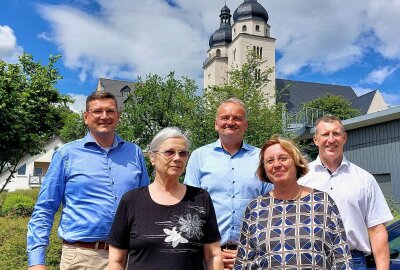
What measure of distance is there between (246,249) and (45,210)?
4.67 ft

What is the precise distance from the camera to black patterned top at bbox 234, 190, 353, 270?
7.71 ft

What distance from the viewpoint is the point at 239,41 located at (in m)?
68.8

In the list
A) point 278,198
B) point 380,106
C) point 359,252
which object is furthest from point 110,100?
point 380,106

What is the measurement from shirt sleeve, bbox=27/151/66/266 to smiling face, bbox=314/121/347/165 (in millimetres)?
1925

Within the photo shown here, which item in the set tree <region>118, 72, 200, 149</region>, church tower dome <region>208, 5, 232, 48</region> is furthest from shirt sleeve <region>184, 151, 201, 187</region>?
church tower dome <region>208, 5, 232, 48</region>

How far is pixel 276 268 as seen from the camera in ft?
7.77

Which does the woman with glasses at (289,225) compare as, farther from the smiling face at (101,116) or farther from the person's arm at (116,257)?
the smiling face at (101,116)

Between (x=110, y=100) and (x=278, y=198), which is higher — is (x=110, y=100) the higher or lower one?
the higher one

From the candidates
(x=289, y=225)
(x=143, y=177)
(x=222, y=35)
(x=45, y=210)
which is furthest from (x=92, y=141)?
(x=222, y=35)

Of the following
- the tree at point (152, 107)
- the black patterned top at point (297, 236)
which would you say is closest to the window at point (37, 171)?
the tree at point (152, 107)

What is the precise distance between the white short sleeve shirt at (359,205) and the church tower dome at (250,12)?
75822 millimetres

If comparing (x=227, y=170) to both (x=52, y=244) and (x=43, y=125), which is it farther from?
(x=43, y=125)

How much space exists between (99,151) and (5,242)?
556 centimetres

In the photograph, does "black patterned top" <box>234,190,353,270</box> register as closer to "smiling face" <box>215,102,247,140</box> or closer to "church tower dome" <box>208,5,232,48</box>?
"smiling face" <box>215,102,247,140</box>
